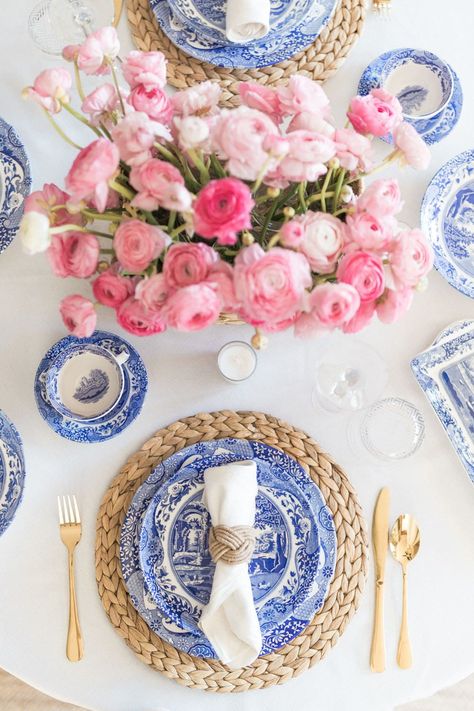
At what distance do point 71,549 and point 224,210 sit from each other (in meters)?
0.65

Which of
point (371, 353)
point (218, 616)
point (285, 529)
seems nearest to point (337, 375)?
point (371, 353)

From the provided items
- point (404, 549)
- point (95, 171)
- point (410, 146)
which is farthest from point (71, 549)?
point (410, 146)

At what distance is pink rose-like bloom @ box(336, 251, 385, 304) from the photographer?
27.8 inches

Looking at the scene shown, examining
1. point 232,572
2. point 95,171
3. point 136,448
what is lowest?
point 232,572

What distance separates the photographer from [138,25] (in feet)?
3.72

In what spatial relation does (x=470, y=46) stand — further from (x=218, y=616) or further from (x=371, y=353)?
(x=218, y=616)

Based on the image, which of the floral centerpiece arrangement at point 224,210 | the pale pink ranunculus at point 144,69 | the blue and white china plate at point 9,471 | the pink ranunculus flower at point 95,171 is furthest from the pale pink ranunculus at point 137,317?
the blue and white china plate at point 9,471

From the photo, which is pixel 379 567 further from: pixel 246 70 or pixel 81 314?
pixel 246 70

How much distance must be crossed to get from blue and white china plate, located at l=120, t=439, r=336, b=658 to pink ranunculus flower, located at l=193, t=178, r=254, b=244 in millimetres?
491

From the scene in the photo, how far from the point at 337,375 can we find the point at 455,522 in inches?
11.7

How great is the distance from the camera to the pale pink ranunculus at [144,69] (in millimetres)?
770

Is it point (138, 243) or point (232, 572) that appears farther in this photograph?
point (232, 572)

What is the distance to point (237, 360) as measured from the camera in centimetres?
112

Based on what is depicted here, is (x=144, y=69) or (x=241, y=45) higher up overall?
(x=241, y=45)
